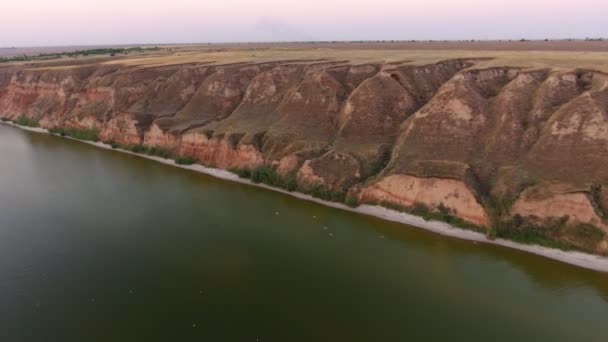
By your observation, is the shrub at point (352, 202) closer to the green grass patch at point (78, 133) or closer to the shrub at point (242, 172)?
the shrub at point (242, 172)

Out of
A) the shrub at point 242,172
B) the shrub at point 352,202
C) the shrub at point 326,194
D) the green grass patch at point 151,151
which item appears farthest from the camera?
the green grass patch at point 151,151

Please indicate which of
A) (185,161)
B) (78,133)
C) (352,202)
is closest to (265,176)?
(352,202)

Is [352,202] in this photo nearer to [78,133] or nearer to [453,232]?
[453,232]

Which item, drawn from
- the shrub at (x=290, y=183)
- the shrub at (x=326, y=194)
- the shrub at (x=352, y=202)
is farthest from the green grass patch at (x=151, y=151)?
the shrub at (x=352, y=202)

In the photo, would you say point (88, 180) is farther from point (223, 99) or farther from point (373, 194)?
point (373, 194)

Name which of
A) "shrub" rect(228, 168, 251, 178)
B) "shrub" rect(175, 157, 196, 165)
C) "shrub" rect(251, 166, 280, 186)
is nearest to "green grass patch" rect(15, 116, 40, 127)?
"shrub" rect(175, 157, 196, 165)

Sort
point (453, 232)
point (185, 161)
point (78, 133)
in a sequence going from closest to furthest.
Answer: point (453, 232) < point (185, 161) < point (78, 133)
